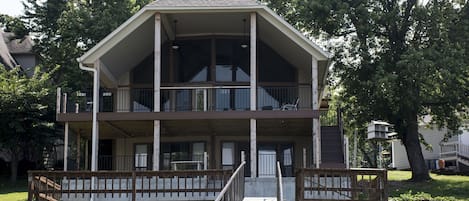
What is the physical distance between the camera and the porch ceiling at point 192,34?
22.5m

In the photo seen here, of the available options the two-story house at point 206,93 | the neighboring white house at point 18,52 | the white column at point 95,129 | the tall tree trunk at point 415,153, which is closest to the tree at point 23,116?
the two-story house at point 206,93

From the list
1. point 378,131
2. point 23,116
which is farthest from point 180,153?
point 23,116

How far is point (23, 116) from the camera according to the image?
94.6ft

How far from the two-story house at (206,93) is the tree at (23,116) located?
4.09 meters

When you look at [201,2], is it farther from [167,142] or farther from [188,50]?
[167,142]

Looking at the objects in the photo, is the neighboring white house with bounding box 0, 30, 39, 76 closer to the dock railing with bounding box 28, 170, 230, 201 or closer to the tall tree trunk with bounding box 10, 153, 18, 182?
the tall tree trunk with bounding box 10, 153, 18, 182

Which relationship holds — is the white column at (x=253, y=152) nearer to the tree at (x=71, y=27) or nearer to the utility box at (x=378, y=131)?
the utility box at (x=378, y=131)

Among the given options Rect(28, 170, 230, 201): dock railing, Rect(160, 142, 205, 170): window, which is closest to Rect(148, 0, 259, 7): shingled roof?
Rect(160, 142, 205, 170): window

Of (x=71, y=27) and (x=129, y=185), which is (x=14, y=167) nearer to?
(x=71, y=27)

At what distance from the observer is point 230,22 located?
77.9 ft

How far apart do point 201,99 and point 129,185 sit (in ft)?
20.0

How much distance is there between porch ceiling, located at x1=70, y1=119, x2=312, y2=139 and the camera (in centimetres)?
2283

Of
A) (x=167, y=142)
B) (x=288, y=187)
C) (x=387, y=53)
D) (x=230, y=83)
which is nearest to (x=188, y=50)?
(x=230, y=83)

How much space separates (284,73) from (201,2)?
15.5 ft
